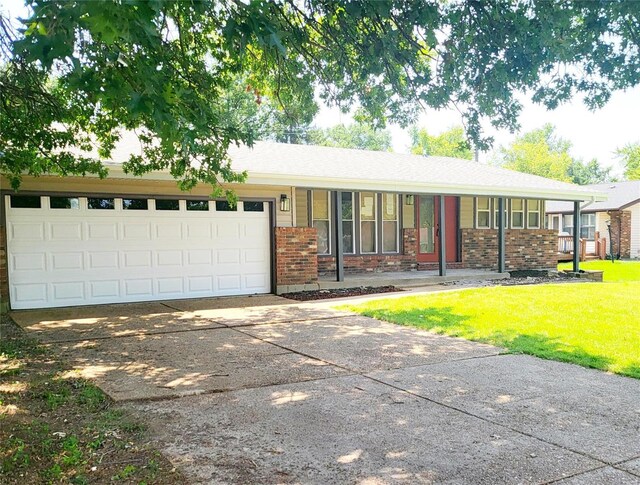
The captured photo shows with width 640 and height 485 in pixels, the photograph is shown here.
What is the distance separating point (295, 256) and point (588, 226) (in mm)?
21461

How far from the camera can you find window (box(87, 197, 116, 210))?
10.2 metres

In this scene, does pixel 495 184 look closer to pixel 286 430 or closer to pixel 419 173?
pixel 419 173

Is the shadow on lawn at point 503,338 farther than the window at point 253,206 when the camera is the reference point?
No

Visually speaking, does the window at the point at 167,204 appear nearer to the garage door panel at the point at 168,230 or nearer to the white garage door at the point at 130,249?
the white garage door at the point at 130,249

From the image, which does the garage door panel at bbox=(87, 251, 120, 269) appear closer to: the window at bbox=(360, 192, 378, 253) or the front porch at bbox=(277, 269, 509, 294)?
the front porch at bbox=(277, 269, 509, 294)

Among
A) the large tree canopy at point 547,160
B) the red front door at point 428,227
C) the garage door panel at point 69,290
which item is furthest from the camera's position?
the large tree canopy at point 547,160

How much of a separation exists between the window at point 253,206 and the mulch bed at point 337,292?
201 cm

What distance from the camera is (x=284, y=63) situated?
7.51 metres

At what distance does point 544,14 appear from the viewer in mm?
5191

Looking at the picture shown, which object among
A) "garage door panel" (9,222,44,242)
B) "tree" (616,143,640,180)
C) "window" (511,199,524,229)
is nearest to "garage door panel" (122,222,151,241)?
"garage door panel" (9,222,44,242)

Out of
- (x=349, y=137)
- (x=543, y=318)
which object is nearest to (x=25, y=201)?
(x=543, y=318)

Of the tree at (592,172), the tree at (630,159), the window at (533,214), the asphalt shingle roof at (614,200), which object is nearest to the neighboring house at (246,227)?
the window at (533,214)

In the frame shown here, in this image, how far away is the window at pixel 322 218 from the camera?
14.9m

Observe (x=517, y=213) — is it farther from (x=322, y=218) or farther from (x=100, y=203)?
(x=100, y=203)
